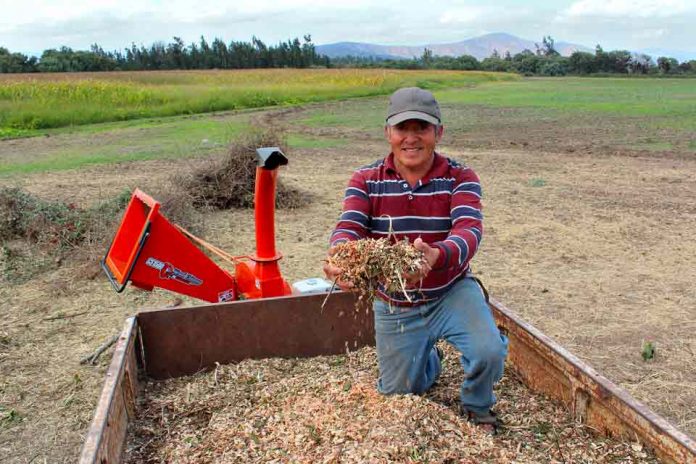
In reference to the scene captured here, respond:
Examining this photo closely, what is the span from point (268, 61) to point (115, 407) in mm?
83127

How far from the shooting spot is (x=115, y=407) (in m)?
2.84

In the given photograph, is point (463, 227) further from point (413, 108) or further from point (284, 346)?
point (284, 346)

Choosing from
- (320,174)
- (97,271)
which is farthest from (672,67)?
(97,271)

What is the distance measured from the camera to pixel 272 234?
13.1ft

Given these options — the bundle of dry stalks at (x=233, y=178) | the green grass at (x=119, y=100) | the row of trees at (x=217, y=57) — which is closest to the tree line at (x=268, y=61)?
the row of trees at (x=217, y=57)

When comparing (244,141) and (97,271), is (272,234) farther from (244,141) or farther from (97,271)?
(244,141)

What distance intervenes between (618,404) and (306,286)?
2.17m

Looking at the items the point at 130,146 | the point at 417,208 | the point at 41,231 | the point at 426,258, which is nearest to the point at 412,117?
the point at 417,208

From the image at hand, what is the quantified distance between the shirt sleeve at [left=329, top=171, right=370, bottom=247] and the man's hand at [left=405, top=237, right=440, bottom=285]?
1.58ft

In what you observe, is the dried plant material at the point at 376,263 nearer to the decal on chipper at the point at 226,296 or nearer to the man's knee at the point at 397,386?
the man's knee at the point at 397,386

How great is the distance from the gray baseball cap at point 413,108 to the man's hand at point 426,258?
0.64 meters

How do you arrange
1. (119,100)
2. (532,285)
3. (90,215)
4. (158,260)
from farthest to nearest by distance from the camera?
(119,100) → (90,215) → (532,285) → (158,260)

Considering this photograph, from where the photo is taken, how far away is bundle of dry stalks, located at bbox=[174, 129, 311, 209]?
884 centimetres

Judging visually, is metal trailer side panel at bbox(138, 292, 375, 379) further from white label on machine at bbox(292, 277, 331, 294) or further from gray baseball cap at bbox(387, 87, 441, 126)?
gray baseball cap at bbox(387, 87, 441, 126)
